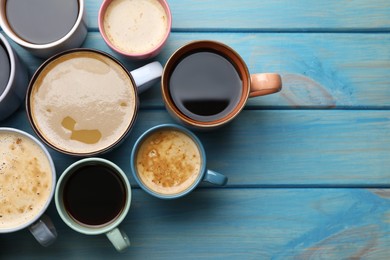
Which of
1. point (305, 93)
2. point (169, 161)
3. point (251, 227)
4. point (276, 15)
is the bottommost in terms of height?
point (251, 227)

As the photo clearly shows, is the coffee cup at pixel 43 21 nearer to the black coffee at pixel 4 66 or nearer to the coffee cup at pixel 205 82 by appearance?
the black coffee at pixel 4 66

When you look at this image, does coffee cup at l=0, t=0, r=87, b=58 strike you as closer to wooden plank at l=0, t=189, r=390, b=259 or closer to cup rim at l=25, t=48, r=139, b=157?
cup rim at l=25, t=48, r=139, b=157

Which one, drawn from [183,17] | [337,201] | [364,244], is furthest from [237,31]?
[364,244]

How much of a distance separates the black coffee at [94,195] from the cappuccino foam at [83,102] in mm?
56

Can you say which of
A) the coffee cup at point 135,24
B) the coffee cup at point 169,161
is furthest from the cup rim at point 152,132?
the coffee cup at point 135,24

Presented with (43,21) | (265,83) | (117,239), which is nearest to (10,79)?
(43,21)

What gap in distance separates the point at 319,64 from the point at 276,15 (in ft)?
0.44

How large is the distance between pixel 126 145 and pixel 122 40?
206 millimetres

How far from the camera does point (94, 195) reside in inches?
37.8

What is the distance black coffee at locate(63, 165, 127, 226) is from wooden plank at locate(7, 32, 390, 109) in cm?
29

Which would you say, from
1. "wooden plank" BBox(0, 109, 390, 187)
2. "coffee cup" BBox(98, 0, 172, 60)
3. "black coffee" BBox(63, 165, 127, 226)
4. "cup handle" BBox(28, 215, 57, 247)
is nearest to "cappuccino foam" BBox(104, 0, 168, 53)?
"coffee cup" BBox(98, 0, 172, 60)

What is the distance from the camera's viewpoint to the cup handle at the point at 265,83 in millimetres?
904

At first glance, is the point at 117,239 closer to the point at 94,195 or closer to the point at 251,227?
the point at 94,195

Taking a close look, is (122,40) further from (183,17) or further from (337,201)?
(337,201)
